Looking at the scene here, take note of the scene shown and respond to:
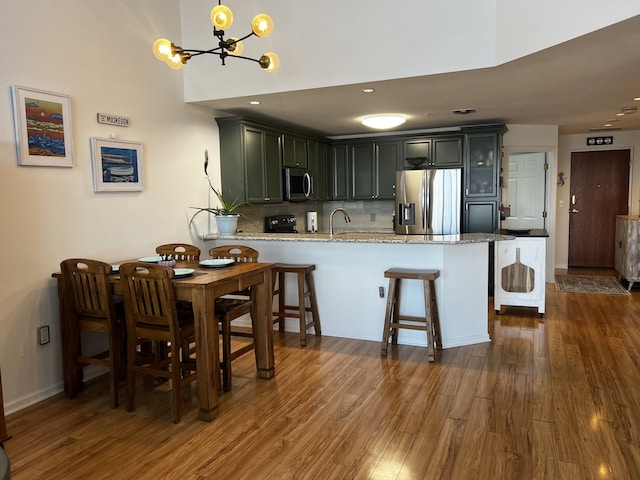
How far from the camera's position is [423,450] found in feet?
7.80

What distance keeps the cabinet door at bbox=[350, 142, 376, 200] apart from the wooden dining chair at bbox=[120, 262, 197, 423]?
4.23m

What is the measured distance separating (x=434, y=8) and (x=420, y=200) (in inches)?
114

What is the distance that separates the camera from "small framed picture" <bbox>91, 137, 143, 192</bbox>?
3.47 m

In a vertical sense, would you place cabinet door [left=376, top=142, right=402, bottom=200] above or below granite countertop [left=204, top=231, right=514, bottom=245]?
above

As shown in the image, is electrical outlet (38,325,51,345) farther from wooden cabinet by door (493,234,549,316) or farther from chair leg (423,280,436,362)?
wooden cabinet by door (493,234,549,316)

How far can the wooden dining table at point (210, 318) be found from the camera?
271 centimetres

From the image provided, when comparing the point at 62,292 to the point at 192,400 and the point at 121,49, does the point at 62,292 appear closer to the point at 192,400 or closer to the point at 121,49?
the point at 192,400

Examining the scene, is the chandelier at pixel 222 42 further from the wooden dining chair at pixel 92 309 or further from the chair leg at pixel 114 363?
the chair leg at pixel 114 363

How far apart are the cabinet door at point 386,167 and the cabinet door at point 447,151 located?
53 centimetres

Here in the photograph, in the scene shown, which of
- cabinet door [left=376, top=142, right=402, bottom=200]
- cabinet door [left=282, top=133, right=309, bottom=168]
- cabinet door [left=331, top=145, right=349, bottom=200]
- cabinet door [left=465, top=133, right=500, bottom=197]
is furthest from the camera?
cabinet door [left=331, top=145, right=349, bottom=200]

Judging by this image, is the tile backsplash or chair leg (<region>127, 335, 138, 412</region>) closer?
chair leg (<region>127, 335, 138, 412</region>)

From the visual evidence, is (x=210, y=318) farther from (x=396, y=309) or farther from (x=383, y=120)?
(x=383, y=120)

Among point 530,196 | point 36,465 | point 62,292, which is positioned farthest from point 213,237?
point 530,196

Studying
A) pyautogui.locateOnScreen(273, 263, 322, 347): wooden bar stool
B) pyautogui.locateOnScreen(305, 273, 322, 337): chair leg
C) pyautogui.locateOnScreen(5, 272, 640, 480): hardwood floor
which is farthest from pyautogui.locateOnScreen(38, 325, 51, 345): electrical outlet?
pyautogui.locateOnScreen(305, 273, 322, 337): chair leg
